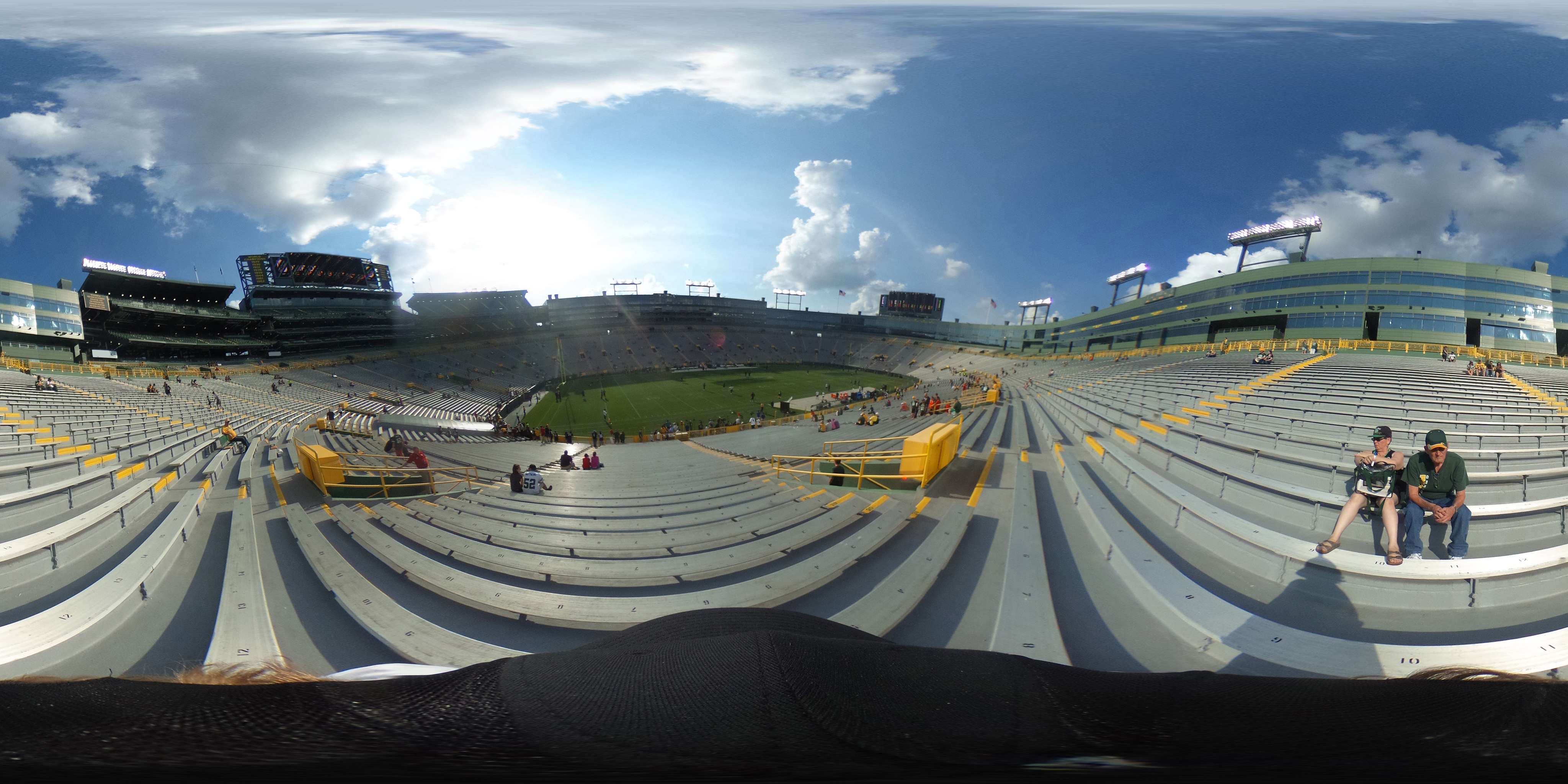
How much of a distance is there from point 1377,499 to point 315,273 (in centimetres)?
2535

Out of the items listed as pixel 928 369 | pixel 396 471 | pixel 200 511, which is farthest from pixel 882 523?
pixel 928 369

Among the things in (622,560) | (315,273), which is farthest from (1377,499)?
(315,273)

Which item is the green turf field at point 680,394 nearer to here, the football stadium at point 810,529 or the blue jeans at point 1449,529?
the football stadium at point 810,529

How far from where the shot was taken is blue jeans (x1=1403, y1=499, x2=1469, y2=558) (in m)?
1.79

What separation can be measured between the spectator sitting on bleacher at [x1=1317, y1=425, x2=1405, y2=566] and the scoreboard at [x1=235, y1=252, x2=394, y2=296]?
36.1 ft

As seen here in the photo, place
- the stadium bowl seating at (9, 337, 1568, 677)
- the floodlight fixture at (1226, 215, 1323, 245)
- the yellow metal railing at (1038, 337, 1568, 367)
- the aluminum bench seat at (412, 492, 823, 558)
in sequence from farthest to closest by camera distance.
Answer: the yellow metal railing at (1038, 337, 1568, 367) < the floodlight fixture at (1226, 215, 1323, 245) < the aluminum bench seat at (412, 492, 823, 558) < the stadium bowl seating at (9, 337, 1568, 677)

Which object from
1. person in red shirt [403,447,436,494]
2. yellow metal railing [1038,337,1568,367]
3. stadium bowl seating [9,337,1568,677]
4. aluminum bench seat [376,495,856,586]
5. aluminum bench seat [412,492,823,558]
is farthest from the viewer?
yellow metal railing [1038,337,1568,367]

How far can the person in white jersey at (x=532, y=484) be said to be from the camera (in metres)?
2.81

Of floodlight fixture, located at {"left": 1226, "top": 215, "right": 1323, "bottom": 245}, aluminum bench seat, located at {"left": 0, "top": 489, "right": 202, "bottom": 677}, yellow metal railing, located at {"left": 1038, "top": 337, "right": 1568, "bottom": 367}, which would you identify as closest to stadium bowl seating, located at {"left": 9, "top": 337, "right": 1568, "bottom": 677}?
aluminum bench seat, located at {"left": 0, "top": 489, "right": 202, "bottom": 677}

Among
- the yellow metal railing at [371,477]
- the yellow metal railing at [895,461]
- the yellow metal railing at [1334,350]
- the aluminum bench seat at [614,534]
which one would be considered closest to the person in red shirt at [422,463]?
the yellow metal railing at [371,477]

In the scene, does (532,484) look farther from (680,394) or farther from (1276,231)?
(680,394)

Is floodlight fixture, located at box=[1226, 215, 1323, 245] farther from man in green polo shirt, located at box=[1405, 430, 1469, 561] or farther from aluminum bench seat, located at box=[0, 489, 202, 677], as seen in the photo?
aluminum bench seat, located at box=[0, 489, 202, 677]

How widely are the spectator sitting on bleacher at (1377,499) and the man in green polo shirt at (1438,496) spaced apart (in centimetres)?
4

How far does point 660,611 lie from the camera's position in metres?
1.86
